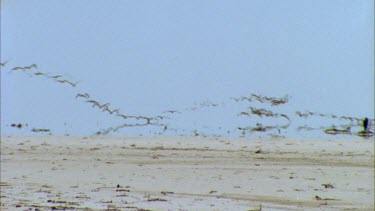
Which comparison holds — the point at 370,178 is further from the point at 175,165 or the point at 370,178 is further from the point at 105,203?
the point at 105,203

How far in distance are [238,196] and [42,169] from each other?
14.3ft

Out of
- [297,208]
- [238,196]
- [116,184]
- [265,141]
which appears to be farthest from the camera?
[265,141]

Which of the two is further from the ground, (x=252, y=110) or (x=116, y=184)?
(x=252, y=110)

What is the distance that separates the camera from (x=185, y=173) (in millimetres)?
11219

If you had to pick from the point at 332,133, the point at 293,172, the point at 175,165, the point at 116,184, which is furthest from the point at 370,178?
the point at 116,184

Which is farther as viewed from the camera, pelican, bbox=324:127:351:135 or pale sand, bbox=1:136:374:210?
pelican, bbox=324:127:351:135

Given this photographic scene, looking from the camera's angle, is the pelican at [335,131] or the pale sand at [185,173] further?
the pelican at [335,131]

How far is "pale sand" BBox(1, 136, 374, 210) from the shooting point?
29.2ft

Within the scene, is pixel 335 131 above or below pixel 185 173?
above

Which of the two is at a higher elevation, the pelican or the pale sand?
the pelican

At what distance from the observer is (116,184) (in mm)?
10398

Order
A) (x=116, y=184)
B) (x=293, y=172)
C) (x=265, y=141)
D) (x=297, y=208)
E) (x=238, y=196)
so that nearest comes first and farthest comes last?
(x=297, y=208) < (x=238, y=196) < (x=116, y=184) < (x=293, y=172) < (x=265, y=141)

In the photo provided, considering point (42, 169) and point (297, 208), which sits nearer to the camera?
point (297, 208)

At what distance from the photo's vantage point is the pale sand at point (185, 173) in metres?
8.89
